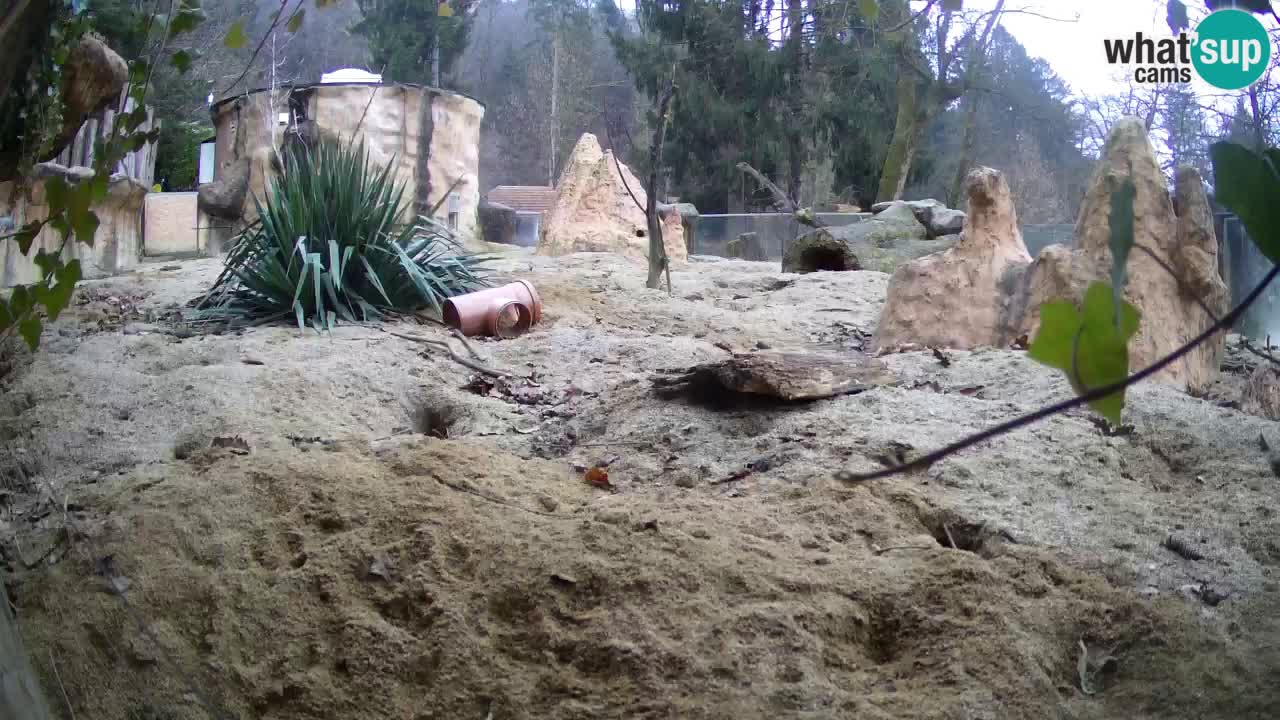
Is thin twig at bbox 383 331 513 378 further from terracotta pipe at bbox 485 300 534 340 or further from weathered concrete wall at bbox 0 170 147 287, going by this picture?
weathered concrete wall at bbox 0 170 147 287

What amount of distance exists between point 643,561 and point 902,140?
15954 mm

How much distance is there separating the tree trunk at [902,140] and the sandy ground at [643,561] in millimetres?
12995

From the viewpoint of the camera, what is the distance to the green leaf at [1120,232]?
69cm

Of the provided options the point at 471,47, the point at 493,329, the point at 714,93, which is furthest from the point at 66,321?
the point at 471,47

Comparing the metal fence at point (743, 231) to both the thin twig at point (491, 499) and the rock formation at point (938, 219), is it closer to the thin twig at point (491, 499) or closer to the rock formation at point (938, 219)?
the rock formation at point (938, 219)

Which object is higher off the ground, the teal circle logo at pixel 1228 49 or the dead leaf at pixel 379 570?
the teal circle logo at pixel 1228 49

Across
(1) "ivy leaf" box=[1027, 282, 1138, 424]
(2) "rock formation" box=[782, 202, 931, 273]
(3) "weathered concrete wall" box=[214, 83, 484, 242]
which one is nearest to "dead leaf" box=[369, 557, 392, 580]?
(1) "ivy leaf" box=[1027, 282, 1138, 424]

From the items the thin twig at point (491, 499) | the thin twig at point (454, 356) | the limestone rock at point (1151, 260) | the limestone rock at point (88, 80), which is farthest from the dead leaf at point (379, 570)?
the limestone rock at point (1151, 260)

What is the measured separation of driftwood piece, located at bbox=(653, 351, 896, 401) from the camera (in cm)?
318

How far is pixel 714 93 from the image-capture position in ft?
65.7

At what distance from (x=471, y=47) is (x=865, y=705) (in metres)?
25.4

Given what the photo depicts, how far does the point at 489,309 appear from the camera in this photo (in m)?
5.20

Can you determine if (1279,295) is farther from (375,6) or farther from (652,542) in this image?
(375,6)

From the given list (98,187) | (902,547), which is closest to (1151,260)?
(902,547)
